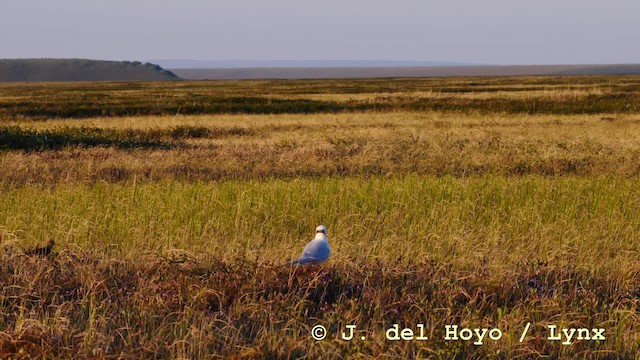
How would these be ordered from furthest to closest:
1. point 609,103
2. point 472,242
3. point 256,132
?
point 609,103 < point 256,132 < point 472,242

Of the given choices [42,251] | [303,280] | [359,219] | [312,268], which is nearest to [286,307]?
[303,280]

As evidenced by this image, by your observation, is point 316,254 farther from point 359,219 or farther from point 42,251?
point 359,219

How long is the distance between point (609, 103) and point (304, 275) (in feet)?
121

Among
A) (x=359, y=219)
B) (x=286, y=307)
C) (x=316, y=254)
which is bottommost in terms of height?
(x=359, y=219)

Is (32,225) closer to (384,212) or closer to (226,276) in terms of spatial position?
(226,276)

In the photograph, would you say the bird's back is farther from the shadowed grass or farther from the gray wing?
the shadowed grass

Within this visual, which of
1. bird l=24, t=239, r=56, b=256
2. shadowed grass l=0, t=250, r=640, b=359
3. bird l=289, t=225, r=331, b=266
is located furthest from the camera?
bird l=24, t=239, r=56, b=256

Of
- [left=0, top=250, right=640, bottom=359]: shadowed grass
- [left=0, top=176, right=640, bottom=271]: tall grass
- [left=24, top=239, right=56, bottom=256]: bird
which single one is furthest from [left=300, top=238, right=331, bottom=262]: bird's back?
[left=24, top=239, right=56, bottom=256]: bird

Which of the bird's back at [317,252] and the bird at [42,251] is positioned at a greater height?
the bird's back at [317,252]

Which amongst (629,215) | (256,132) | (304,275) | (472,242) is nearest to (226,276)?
(304,275)

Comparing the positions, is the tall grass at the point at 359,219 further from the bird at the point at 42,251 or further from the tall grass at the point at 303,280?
the bird at the point at 42,251

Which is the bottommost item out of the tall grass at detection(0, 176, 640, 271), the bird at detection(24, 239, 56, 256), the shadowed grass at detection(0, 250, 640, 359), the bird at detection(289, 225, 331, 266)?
the tall grass at detection(0, 176, 640, 271)

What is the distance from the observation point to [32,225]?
286 inches

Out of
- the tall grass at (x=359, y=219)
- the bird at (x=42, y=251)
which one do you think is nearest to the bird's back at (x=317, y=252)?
the tall grass at (x=359, y=219)
